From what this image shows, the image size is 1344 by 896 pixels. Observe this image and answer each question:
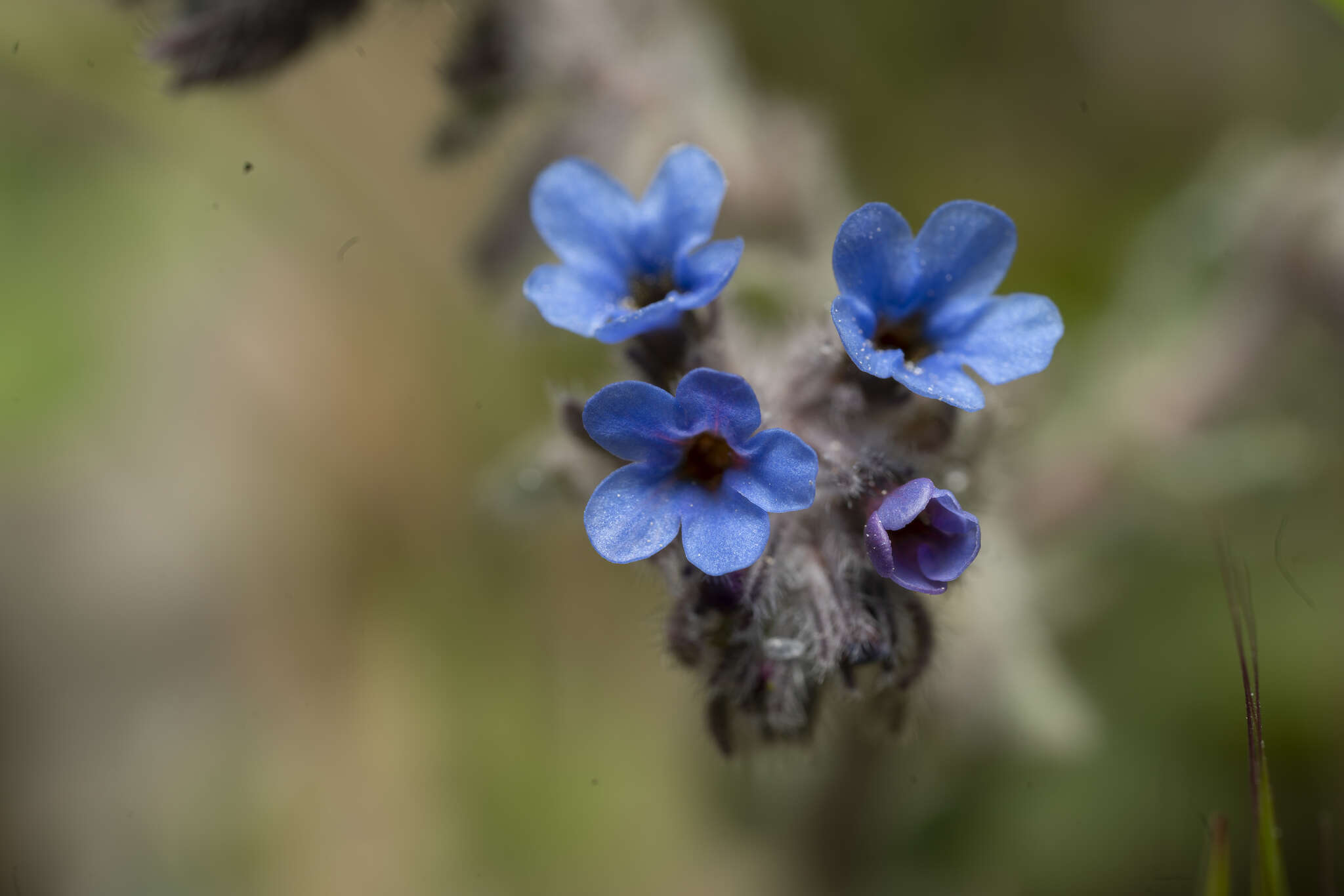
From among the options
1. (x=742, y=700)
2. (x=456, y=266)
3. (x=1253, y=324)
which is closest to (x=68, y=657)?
(x=456, y=266)

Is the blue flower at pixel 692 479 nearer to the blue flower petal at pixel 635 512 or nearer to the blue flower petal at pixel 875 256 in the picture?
the blue flower petal at pixel 635 512

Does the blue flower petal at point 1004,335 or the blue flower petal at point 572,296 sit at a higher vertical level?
the blue flower petal at point 1004,335

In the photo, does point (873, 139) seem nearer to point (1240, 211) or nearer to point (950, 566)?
point (1240, 211)

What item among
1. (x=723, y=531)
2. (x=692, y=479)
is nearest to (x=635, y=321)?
(x=692, y=479)

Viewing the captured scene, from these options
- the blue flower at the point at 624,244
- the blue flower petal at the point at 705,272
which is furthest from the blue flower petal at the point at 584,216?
the blue flower petal at the point at 705,272

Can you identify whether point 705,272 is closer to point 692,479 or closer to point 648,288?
point 648,288

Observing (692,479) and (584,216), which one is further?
(584,216)

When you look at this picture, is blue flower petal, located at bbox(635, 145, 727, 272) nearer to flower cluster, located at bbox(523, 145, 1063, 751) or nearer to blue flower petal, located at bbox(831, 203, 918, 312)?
flower cluster, located at bbox(523, 145, 1063, 751)
